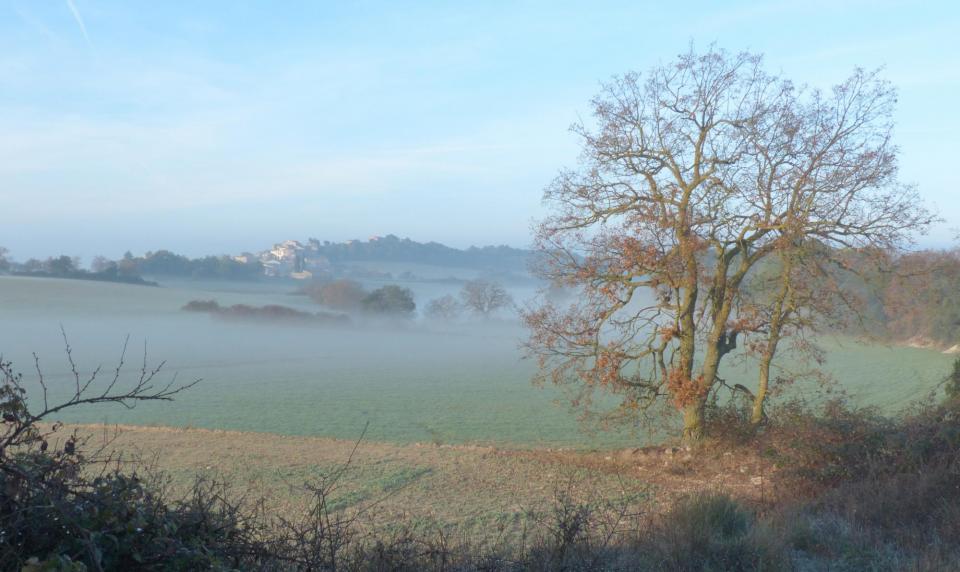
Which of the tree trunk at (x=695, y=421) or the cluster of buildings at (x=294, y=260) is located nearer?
the tree trunk at (x=695, y=421)

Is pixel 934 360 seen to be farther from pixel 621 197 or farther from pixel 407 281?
pixel 407 281

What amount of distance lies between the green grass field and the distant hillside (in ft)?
73.4

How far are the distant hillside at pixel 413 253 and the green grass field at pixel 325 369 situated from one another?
2239cm

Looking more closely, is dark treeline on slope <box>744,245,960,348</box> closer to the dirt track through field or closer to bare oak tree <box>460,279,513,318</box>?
the dirt track through field

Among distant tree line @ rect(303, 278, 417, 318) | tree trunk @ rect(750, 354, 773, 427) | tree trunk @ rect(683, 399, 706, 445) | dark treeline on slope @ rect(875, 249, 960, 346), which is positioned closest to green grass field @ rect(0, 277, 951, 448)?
distant tree line @ rect(303, 278, 417, 318)

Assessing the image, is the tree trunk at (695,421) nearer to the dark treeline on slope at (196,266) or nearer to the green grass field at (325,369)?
the green grass field at (325,369)

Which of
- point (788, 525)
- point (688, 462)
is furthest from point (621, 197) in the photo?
point (788, 525)

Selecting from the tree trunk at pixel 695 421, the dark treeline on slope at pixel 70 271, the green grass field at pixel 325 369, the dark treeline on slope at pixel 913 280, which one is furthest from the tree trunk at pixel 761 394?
the dark treeline on slope at pixel 70 271

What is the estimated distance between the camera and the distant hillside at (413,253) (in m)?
110

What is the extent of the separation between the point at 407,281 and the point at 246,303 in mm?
28201

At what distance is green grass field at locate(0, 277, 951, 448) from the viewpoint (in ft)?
86.1

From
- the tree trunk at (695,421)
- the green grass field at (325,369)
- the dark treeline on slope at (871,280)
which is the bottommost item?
the green grass field at (325,369)

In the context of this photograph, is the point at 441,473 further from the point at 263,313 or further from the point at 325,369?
the point at 263,313

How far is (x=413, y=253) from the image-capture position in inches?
4737
